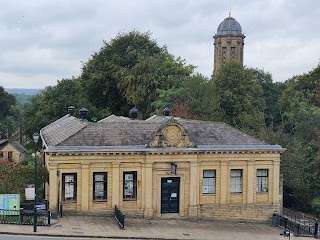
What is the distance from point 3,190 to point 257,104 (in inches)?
1751

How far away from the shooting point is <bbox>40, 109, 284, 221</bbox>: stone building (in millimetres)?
30438

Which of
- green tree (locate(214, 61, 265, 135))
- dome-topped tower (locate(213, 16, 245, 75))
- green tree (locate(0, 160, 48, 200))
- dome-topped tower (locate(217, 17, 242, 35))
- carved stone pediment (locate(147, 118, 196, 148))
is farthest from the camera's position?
dome-topped tower (locate(217, 17, 242, 35))

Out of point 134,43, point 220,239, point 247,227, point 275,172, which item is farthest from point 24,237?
point 134,43

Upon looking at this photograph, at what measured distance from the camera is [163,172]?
31828 mm

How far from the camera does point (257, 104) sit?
66812 mm

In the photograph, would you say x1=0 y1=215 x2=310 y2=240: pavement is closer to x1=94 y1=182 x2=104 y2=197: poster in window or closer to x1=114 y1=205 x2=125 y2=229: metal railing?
x1=114 y1=205 x2=125 y2=229: metal railing

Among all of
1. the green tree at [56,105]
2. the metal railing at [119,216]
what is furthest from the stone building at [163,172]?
the green tree at [56,105]

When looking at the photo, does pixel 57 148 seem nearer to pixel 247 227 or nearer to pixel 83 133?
pixel 83 133

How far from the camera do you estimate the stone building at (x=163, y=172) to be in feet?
99.9

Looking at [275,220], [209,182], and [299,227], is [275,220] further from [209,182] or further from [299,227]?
[209,182]

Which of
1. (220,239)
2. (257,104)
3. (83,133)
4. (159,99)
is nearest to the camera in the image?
(220,239)

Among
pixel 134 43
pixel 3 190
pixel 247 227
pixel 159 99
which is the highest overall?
pixel 134 43

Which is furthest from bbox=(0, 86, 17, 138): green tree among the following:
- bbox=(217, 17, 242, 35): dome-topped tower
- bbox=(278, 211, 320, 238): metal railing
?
bbox=(278, 211, 320, 238): metal railing

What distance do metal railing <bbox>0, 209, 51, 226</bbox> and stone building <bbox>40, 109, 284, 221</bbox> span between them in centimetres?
199
